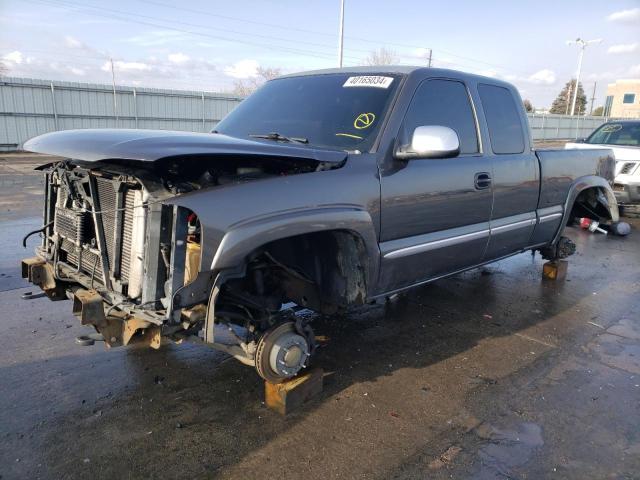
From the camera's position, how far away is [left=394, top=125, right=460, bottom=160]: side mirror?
317 centimetres

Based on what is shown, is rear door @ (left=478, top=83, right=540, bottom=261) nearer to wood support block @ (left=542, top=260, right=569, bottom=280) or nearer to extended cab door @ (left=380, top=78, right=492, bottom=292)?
extended cab door @ (left=380, top=78, right=492, bottom=292)

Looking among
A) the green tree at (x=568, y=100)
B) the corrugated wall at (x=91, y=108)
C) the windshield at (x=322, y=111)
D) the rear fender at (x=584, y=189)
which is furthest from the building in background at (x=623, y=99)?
the windshield at (x=322, y=111)

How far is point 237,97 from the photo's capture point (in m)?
25.6

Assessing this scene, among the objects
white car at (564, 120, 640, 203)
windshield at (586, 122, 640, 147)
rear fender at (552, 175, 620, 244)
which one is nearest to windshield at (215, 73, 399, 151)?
rear fender at (552, 175, 620, 244)

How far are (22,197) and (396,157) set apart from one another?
9246mm

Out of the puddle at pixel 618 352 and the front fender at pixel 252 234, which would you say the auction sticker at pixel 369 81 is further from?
the puddle at pixel 618 352

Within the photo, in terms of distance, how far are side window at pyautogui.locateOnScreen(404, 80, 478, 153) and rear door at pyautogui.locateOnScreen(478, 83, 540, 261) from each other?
9.2 inches

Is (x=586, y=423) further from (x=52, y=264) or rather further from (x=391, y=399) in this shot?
(x=52, y=264)

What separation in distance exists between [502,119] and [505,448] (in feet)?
9.37

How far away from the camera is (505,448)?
279 centimetres

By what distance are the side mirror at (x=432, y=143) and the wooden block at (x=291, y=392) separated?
1529mm

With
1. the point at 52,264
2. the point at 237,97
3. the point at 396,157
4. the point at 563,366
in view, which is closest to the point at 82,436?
the point at 52,264

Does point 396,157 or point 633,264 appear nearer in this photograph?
point 396,157

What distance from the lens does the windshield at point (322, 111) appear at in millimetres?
3422
